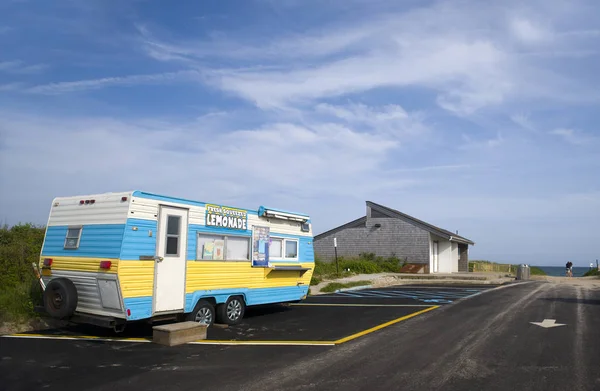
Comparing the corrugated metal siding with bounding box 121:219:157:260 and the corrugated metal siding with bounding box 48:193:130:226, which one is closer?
the corrugated metal siding with bounding box 121:219:157:260

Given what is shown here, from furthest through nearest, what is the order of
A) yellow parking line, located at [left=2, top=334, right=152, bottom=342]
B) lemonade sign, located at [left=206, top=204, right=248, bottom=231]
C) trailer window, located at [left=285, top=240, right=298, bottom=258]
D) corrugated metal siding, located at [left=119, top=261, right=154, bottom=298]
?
trailer window, located at [left=285, top=240, right=298, bottom=258]
lemonade sign, located at [left=206, top=204, right=248, bottom=231]
yellow parking line, located at [left=2, top=334, right=152, bottom=342]
corrugated metal siding, located at [left=119, top=261, right=154, bottom=298]

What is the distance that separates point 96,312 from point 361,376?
5413 millimetres

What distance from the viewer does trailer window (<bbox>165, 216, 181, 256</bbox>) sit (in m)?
10.3

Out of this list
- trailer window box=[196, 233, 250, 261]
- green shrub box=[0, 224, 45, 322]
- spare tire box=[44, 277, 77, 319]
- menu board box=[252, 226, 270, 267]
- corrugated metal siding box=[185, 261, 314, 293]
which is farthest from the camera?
menu board box=[252, 226, 270, 267]

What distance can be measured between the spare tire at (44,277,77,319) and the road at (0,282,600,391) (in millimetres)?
581

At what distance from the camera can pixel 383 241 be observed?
3794cm

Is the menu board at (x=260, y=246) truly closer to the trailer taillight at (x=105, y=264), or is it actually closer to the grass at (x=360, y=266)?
the trailer taillight at (x=105, y=264)

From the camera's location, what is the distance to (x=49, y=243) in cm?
1070

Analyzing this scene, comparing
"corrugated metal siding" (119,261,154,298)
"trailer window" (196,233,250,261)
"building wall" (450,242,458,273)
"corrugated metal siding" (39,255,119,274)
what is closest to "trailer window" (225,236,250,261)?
"trailer window" (196,233,250,261)

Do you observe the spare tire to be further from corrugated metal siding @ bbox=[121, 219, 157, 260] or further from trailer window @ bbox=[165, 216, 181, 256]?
trailer window @ bbox=[165, 216, 181, 256]

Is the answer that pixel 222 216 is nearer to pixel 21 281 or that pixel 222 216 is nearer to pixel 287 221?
pixel 287 221

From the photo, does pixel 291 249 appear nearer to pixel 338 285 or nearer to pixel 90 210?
pixel 90 210

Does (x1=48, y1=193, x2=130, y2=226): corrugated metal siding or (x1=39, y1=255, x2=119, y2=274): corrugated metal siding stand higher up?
(x1=48, y1=193, x2=130, y2=226): corrugated metal siding

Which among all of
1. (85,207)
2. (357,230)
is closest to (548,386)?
(85,207)
